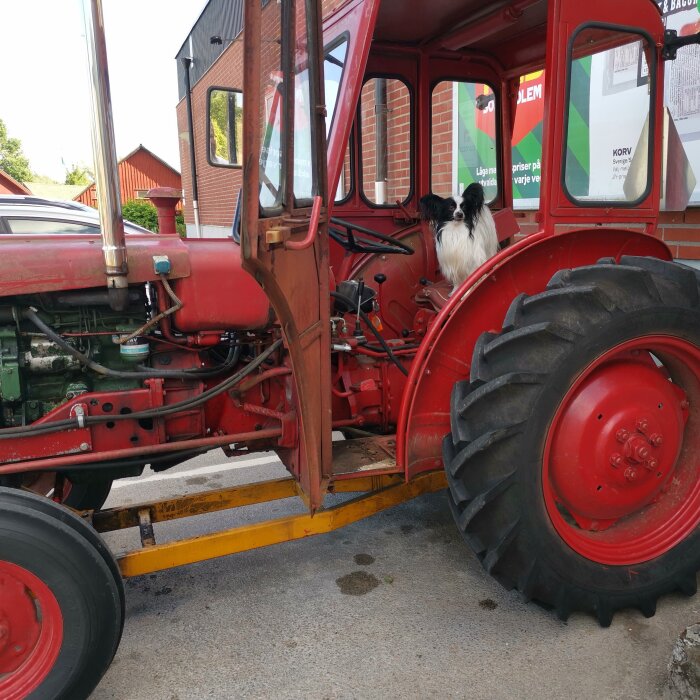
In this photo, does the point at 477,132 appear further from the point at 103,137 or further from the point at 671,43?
the point at 103,137

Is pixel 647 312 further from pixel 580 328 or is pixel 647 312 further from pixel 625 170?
pixel 625 170

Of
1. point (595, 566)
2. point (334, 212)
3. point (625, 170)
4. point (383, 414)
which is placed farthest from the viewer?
point (334, 212)

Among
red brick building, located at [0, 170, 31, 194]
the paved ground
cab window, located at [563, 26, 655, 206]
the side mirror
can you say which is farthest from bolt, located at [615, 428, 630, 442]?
red brick building, located at [0, 170, 31, 194]

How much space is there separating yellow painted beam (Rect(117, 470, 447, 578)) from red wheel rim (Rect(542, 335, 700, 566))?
654 millimetres

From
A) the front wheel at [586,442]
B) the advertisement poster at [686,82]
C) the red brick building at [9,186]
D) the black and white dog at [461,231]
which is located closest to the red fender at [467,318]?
the front wheel at [586,442]

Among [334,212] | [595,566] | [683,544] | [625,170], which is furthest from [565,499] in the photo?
[334,212]

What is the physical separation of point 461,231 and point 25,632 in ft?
8.19

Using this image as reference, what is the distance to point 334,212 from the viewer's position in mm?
3412

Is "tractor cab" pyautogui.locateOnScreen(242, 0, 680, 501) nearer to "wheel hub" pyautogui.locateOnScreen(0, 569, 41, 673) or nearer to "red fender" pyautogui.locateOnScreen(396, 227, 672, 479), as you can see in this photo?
"red fender" pyautogui.locateOnScreen(396, 227, 672, 479)

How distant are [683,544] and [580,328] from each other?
103cm

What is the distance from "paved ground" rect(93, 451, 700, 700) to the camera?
6.84ft

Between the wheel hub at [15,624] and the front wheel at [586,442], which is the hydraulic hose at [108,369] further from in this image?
the front wheel at [586,442]

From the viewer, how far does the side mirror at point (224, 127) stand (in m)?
2.29

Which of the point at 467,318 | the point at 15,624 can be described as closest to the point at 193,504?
the point at 15,624
